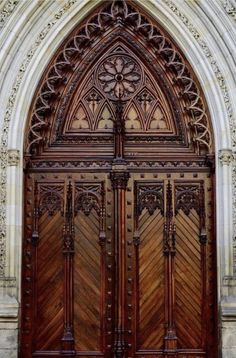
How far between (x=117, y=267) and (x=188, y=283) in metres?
0.88

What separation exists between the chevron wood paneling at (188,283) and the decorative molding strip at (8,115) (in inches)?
82.5

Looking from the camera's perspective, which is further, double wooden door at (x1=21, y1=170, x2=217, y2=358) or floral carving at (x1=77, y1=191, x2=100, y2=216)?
floral carving at (x1=77, y1=191, x2=100, y2=216)

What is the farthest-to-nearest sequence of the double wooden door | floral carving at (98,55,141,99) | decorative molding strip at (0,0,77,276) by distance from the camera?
floral carving at (98,55,141,99) → the double wooden door → decorative molding strip at (0,0,77,276)

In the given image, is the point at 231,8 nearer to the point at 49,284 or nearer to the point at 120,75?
the point at 120,75

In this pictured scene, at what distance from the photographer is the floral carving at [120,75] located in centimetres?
973

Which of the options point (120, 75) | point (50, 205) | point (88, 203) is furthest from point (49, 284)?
point (120, 75)

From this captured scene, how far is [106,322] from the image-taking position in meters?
9.27

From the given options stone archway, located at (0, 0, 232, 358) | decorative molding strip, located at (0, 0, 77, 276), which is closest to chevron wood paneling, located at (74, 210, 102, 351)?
stone archway, located at (0, 0, 232, 358)

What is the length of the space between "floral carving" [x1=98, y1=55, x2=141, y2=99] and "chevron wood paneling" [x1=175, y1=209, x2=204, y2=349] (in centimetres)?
175

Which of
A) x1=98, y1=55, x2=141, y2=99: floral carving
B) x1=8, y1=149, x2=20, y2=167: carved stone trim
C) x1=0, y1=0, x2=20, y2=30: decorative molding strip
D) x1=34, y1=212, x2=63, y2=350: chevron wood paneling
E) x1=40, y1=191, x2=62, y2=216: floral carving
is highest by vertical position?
x1=0, y1=0, x2=20, y2=30: decorative molding strip

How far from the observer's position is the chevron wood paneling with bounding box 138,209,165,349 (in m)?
9.28

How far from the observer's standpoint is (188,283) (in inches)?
368

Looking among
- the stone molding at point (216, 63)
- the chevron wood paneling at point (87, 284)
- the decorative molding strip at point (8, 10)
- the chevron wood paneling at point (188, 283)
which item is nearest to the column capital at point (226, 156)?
the stone molding at point (216, 63)

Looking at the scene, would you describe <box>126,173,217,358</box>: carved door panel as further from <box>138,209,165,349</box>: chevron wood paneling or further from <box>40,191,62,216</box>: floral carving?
<box>40,191,62,216</box>: floral carving
